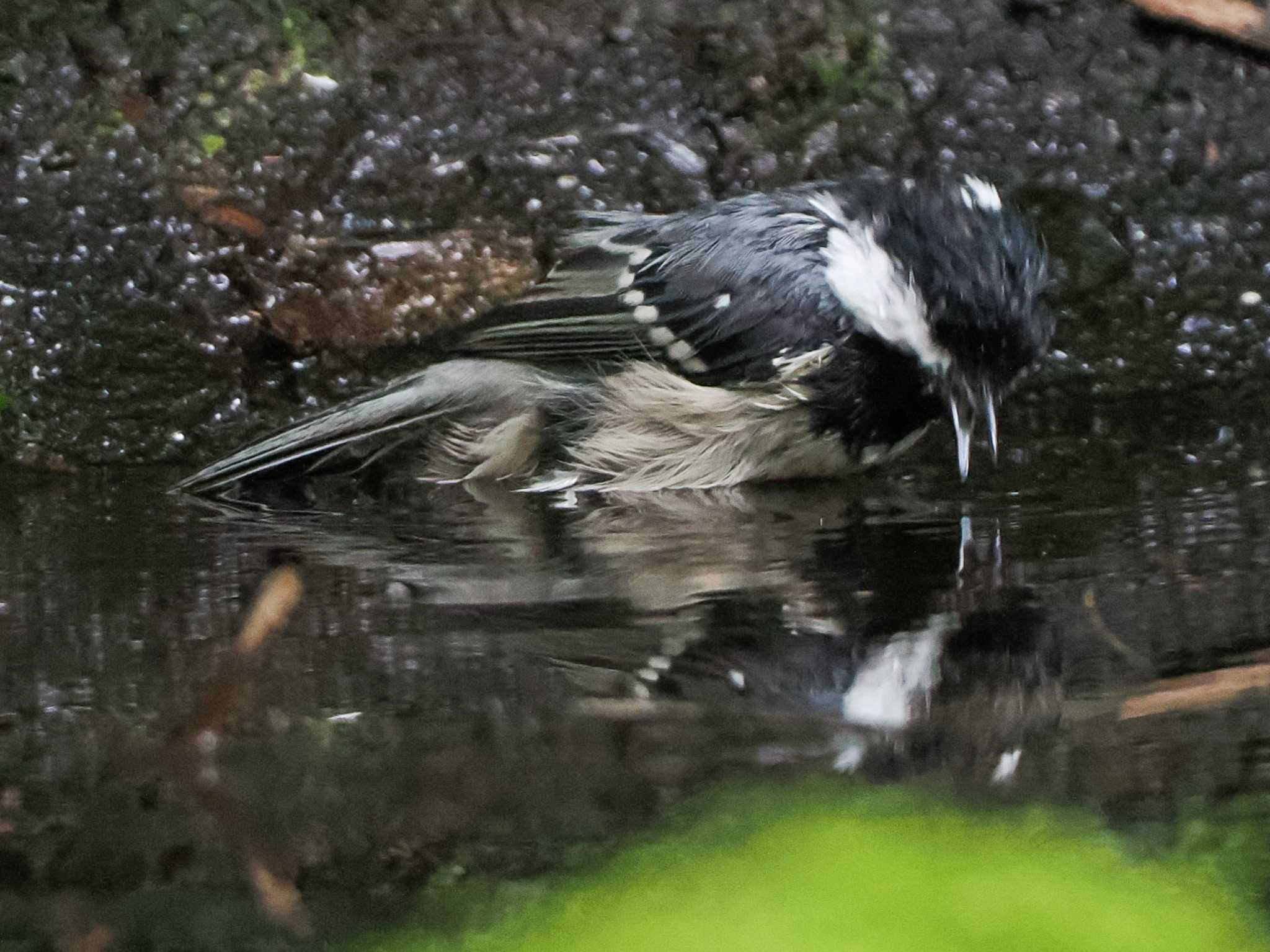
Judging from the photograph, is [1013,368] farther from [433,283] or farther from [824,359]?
[433,283]

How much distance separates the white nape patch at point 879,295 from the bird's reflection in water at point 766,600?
11.4 inches

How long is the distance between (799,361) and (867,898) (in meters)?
2.08

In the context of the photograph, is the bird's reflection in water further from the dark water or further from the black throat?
the black throat

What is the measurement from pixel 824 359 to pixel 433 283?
3.41 ft

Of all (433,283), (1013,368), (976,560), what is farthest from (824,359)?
(433,283)

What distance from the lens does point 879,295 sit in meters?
2.62

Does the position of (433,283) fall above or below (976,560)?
above

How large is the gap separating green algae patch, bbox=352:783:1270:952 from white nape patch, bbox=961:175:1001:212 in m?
1.97

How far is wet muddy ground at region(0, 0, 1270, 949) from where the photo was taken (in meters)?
1.09

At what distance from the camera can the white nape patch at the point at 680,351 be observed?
2.74m

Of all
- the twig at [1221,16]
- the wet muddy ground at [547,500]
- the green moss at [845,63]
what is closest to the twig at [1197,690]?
the wet muddy ground at [547,500]

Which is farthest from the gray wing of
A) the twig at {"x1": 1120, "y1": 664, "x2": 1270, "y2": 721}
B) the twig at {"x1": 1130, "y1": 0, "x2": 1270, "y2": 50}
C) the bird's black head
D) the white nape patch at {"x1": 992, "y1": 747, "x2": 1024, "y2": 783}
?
the white nape patch at {"x1": 992, "y1": 747, "x2": 1024, "y2": 783}

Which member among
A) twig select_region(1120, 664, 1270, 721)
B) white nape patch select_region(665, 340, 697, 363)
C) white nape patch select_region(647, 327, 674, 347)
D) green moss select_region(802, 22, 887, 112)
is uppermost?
green moss select_region(802, 22, 887, 112)

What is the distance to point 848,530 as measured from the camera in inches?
87.8
